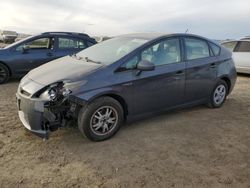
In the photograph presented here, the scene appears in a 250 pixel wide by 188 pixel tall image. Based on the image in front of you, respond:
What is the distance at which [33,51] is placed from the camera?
8617 mm

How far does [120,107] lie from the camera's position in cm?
448

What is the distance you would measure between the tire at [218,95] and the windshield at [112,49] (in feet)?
6.75

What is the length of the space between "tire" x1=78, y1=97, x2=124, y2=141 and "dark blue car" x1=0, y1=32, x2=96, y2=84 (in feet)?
16.0

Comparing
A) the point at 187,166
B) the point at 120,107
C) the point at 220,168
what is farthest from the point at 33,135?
the point at 220,168

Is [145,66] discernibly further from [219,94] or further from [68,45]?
[68,45]

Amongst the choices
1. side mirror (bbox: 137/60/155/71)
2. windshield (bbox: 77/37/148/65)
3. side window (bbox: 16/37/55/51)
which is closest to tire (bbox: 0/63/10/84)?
side window (bbox: 16/37/55/51)

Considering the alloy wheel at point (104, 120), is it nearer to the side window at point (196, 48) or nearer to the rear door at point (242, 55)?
the side window at point (196, 48)

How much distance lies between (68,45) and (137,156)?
5.97 m

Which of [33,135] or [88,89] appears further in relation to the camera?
[33,135]

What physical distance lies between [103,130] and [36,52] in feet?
16.7

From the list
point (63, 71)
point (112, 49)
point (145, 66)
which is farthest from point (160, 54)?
point (63, 71)

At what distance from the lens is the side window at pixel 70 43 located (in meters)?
8.98

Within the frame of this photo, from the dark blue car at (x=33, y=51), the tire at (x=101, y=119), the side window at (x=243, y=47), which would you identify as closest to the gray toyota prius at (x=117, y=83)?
the tire at (x=101, y=119)

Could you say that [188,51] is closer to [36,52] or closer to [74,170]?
[74,170]
